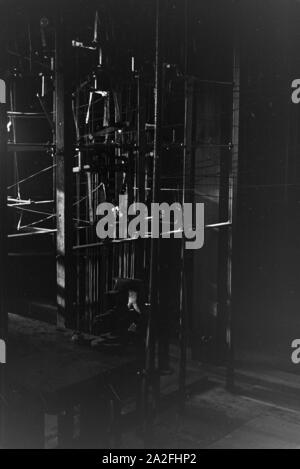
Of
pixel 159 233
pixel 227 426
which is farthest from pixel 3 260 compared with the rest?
pixel 227 426

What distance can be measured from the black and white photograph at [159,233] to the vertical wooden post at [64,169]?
24 millimetres

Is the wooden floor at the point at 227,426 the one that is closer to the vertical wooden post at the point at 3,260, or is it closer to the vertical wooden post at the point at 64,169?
the vertical wooden post at the point at 3,260

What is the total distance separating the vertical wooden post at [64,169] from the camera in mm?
7379

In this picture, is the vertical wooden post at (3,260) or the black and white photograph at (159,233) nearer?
the vertical wooden post at (3,260)

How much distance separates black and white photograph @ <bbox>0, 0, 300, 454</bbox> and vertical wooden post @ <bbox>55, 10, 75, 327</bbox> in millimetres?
24

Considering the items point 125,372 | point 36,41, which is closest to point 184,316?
point 125,372

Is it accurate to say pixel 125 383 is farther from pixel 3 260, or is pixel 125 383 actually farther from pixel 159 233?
pixel 3 260

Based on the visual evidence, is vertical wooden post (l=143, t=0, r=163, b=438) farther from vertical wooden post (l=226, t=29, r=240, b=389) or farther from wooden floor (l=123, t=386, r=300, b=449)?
vertical wooden post (l=226, t=29, r=240, b=389)

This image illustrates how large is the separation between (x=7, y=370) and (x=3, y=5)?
11.2ft

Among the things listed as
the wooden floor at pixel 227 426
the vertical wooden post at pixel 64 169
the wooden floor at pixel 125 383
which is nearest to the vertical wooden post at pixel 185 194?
the wooden floor at pixel 227 426

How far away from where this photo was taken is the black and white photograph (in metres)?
5.33

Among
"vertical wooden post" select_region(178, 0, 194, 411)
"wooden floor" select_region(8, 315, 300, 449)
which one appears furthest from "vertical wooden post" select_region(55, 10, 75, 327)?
"vertical wooden post" select_region(178, 0, 194, 411)
